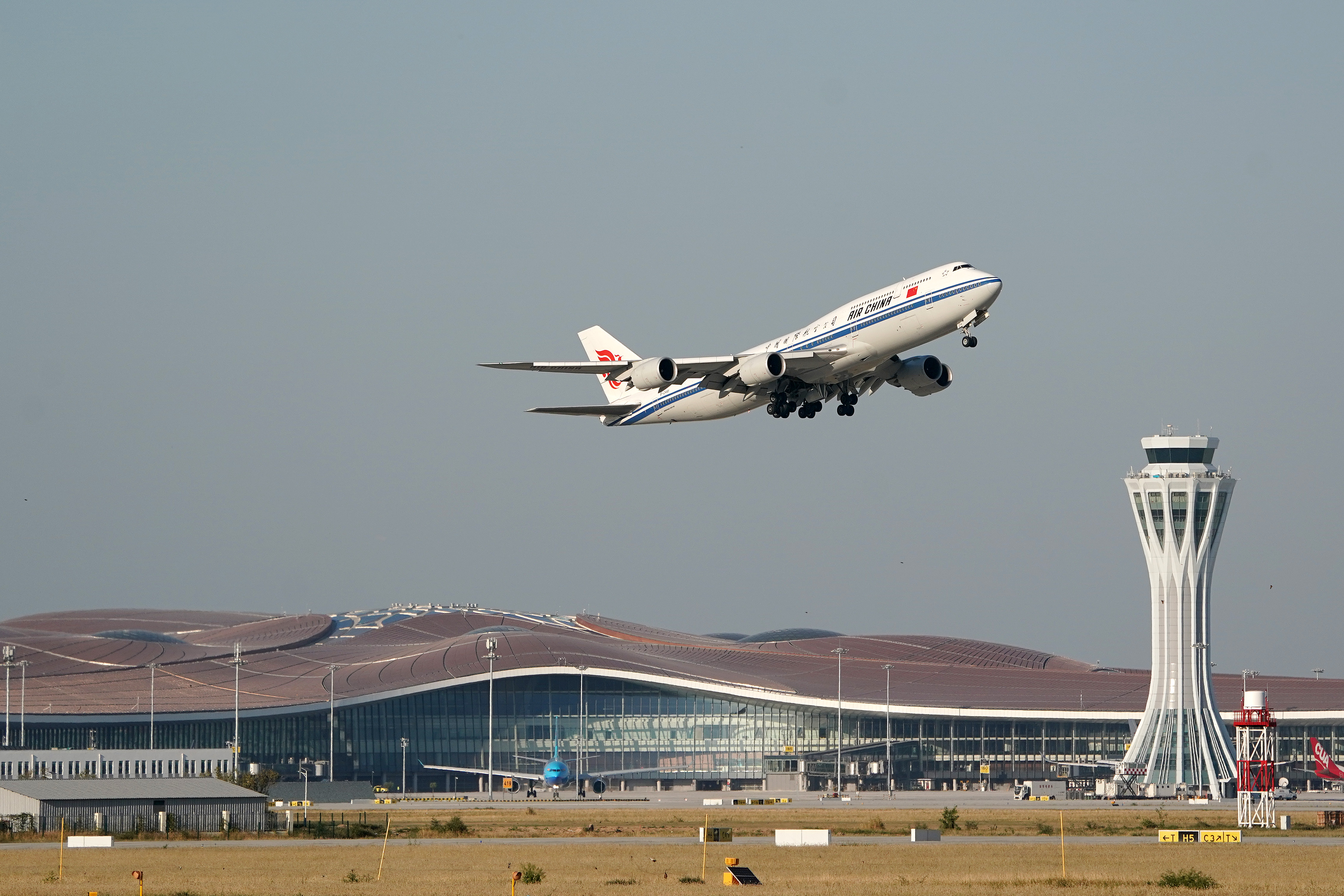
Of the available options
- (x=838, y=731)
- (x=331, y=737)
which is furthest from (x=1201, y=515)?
(x=331, y=737)

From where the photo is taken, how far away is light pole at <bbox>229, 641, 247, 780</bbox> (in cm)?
13412

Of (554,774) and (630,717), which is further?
(630,717)

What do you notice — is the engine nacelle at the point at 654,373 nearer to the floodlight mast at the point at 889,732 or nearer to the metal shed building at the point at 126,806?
the metal shed building at the point at 126,806

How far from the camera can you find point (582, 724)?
597ft

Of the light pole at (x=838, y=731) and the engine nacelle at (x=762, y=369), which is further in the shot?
the light pole at (x=838, y=731)

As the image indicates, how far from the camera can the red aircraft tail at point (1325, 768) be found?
132 meters

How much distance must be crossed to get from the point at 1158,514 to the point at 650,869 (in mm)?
106845

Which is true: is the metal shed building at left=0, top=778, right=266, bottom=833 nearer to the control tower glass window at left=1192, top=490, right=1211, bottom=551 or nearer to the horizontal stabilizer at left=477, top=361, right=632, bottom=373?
the horizontal stabilizer at left=477, top=361, right=632, bottom=373

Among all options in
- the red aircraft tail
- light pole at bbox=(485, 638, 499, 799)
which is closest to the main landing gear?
→ the red aircraft tail

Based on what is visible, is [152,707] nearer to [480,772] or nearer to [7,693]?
[7,693]

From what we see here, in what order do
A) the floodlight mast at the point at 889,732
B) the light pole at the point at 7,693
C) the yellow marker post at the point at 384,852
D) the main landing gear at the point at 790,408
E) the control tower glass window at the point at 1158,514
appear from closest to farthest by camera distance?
the yellow marker post at the point at 384,852
the main landing gear at the point at 790,408
the light pole at the point at 7,693
the control tower glass window at the point at 1158,514
the floodlight mast at the point at 889,732

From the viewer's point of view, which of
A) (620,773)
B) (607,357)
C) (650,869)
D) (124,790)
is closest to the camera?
(650,869)

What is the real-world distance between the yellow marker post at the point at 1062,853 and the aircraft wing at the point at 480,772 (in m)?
90.6

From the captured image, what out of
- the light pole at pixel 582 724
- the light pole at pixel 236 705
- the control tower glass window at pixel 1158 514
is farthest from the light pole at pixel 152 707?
the control tower glass window at pixel 1158 514
